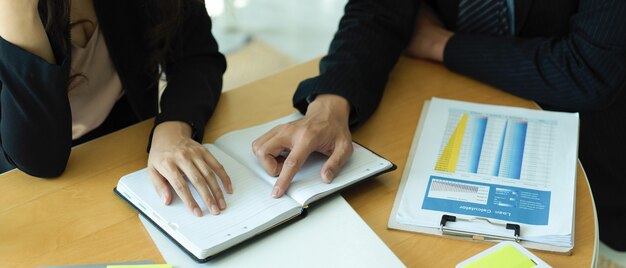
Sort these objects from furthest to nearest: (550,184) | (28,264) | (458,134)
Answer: (458,134) < (550,184) < (28,264)

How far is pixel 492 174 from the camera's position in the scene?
1.10 meters

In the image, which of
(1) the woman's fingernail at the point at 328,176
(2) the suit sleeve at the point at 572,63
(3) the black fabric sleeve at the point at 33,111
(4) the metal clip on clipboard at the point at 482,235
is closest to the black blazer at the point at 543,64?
(2) the suit sleeve at the point at 572,63

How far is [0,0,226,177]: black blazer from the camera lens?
112cm

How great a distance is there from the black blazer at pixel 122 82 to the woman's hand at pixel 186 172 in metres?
0.10

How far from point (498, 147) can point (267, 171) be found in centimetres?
41

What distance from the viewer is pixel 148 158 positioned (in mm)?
1158

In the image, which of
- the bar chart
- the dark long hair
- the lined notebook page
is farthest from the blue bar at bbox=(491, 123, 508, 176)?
the dark long hair

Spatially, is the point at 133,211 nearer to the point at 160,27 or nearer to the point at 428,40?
the point at 160,27

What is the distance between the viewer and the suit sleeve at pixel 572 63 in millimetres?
1323

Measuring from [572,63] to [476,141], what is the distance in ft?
1.07

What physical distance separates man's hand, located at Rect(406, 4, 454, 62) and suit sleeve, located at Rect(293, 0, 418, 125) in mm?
25

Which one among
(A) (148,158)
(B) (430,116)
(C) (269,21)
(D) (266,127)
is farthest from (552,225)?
(C) (269,21)

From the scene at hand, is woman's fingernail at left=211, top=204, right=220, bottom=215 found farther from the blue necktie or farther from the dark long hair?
the blue necktie

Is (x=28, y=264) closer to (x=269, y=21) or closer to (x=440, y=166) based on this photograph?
(x=440, y=166)
